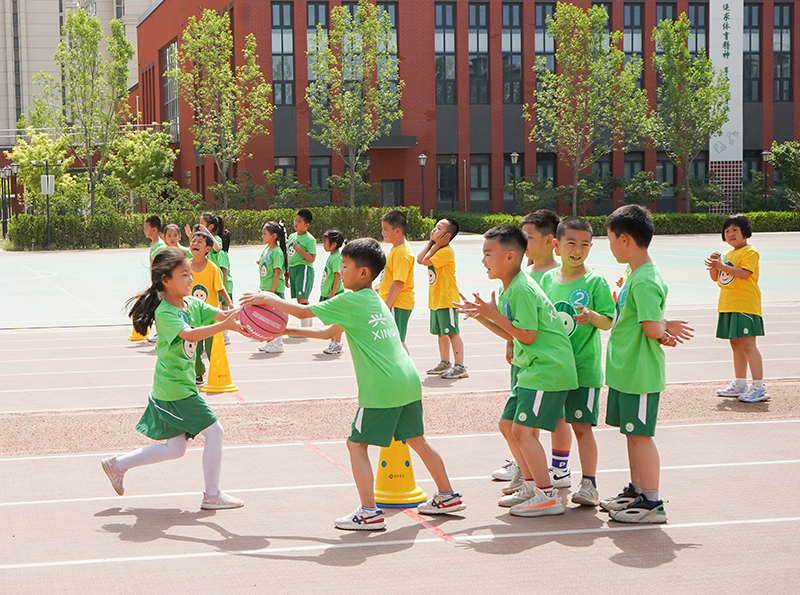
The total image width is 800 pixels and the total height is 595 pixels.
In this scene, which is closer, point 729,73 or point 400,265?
point 400,265

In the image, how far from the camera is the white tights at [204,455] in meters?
6.43

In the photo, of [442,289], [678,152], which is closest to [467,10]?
[678,152]

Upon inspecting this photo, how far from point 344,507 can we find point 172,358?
4.99ft

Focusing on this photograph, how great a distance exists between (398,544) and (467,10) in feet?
181

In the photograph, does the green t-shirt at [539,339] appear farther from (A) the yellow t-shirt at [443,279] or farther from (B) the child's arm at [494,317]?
Result: (A) the yellow t-shirt at [443,279]

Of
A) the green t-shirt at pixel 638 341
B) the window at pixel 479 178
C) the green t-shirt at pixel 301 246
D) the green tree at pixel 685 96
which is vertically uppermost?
the green tree at pixel 685 96

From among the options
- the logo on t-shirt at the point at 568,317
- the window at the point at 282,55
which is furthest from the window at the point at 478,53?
the logo on t-shirt at the point at 568,317

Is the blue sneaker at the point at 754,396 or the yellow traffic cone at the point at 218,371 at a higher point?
the yellow traffic cone at the point at 218,371

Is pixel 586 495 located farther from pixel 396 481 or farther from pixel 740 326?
pixel 740 326

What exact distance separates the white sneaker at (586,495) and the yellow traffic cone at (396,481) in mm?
1023

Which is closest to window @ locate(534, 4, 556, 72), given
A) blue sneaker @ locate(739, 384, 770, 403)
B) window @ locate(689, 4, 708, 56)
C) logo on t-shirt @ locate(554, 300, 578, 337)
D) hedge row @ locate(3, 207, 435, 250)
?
window @ locate(689, 4, 708, 56)

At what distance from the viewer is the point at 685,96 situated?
5450 cm

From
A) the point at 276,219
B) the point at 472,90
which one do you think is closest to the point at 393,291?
the point at 276,219

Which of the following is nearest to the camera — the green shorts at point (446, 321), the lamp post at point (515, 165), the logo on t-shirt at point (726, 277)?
the logo on t-shirt at point (726, 277)
